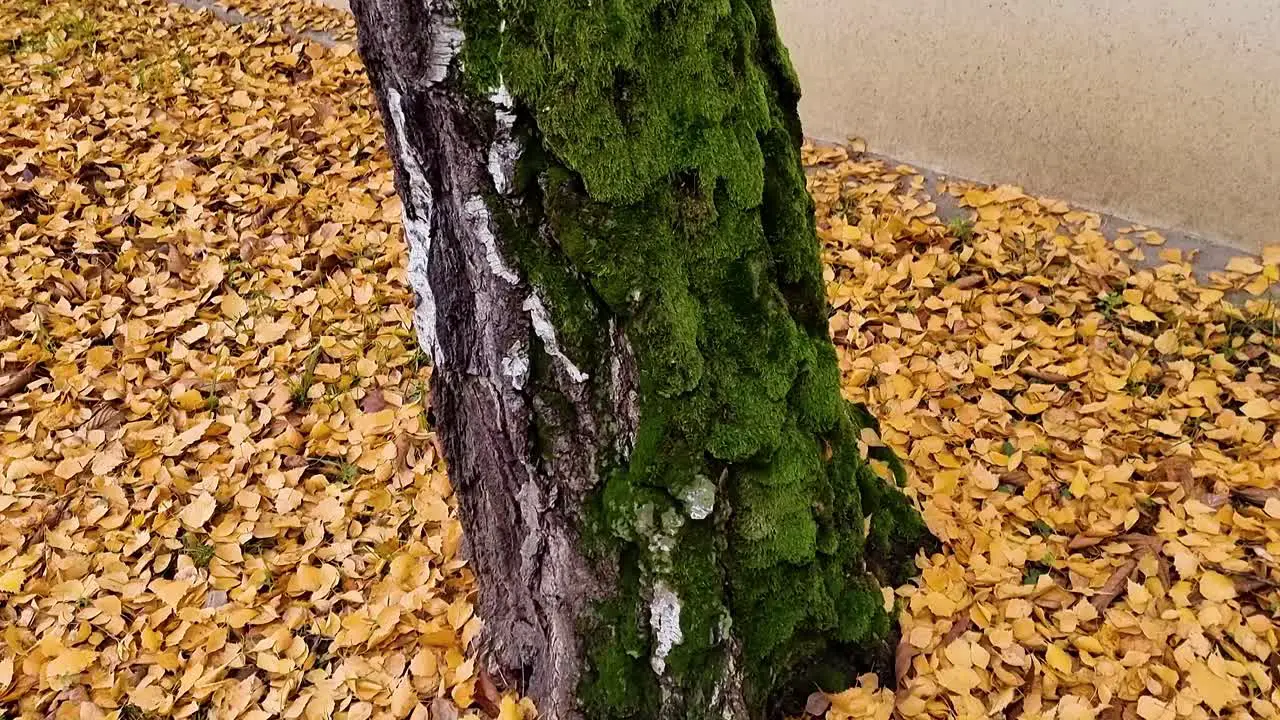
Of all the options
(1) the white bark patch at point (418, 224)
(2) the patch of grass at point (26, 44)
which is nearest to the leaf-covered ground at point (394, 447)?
(1) the white bark patch at point (418, 224)

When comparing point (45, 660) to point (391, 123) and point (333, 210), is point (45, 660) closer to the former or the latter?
point (391, 123)

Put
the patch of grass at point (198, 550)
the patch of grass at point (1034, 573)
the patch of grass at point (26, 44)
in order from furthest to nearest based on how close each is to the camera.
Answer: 1. the patch of grass at point (26, 44)
2. the patch of grass at point (198, 550)
3. the patch of grass at point (1034, 573)

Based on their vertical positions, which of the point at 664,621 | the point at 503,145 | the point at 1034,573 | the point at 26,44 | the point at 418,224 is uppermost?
the point at 503,145

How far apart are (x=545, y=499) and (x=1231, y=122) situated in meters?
2.58

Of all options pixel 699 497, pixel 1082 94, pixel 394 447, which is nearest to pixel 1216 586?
pixel 699 497

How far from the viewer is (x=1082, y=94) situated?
298 centimetres

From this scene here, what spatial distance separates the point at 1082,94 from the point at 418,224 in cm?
254

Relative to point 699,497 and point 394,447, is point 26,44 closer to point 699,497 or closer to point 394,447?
point 394,447

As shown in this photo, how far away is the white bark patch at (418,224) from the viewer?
1.27m

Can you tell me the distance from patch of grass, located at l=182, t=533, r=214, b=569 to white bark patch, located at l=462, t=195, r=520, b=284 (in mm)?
1366

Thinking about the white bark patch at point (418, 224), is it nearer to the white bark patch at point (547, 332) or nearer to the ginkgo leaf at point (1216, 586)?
the white bark patch at point (547, 332)

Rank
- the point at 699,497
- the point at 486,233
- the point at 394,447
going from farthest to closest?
the point at 394,447
the point at 699,497
the point at 486,233

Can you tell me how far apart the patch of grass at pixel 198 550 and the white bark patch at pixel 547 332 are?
134 cm

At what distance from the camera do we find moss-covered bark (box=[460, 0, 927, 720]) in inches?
47.8
